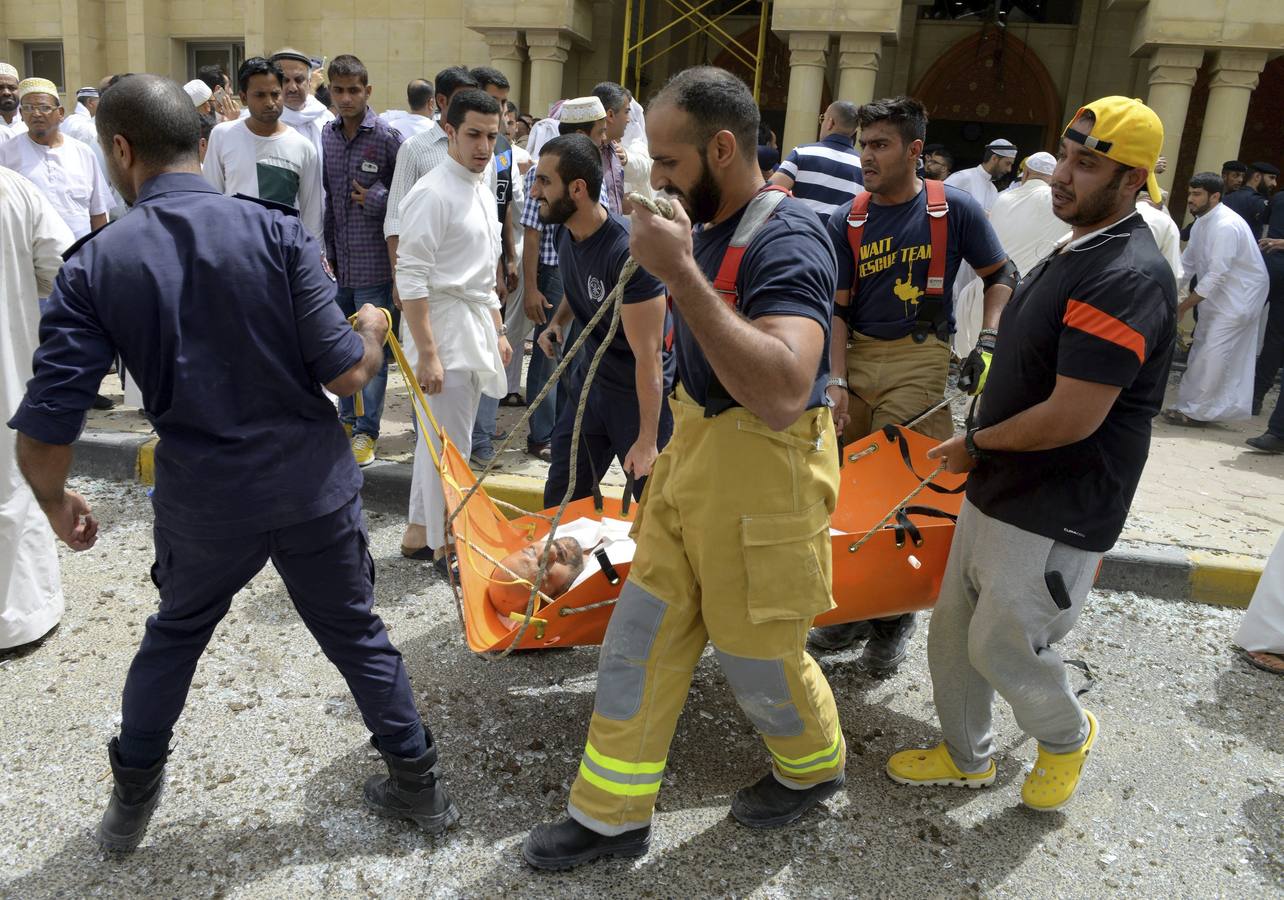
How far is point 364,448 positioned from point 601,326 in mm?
2146

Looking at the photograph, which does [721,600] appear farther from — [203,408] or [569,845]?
[203,408]

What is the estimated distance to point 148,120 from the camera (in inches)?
90.9

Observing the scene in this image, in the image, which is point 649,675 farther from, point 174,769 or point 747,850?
point 174,769

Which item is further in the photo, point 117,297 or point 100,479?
point 100,479

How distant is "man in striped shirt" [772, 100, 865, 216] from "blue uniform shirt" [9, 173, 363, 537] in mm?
3855

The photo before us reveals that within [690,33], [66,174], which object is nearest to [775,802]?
A: [66,174]

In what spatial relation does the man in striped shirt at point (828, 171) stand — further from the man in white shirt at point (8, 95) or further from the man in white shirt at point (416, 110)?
the man in white shirt at point (8, 95)

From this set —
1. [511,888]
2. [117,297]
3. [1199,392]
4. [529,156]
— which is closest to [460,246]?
[117,297]

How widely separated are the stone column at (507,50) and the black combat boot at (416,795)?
38.2 ft

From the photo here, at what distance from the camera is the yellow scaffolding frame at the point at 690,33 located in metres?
12.7

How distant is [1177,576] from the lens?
4.68 metres

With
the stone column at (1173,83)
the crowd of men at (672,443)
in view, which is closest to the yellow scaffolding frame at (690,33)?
the stone column at (1173,83)

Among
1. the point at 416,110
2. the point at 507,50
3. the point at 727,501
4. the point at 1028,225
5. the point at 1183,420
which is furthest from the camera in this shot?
the point at 507,50

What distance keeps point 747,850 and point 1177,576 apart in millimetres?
3018
